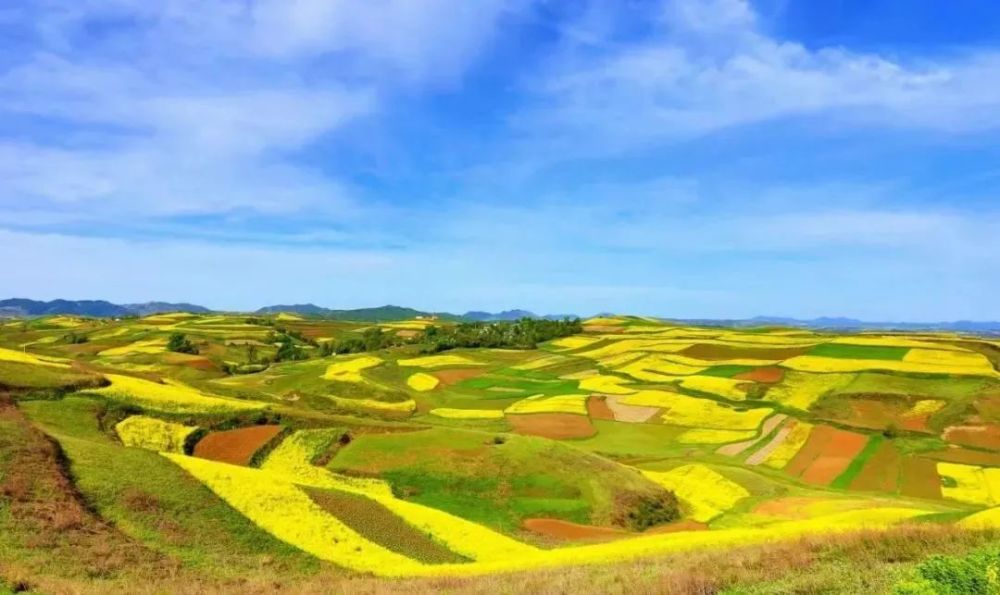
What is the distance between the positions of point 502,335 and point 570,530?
395 feet

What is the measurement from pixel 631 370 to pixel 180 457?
8350cm

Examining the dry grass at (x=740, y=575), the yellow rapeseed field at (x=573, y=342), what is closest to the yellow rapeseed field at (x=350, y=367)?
the yellow rapeseed field at (x=573, y=342)

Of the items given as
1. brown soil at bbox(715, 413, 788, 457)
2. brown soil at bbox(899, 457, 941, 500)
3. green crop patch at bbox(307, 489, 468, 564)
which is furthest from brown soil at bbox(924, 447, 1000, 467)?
green crop patch at bbox(307, 489, 468, 564)

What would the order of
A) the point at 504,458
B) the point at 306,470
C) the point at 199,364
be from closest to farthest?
the point at 306,470
the point at 504,458
the point at 199,364

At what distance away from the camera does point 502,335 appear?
15812 cm

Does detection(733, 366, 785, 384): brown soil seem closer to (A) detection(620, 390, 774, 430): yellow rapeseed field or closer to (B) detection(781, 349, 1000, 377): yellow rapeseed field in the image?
(B) detection(781, 349, 1000, 377): yellow rapeseed field

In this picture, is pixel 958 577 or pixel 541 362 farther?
pixel 541 362

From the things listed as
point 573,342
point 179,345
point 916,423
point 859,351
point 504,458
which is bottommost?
point 916,423

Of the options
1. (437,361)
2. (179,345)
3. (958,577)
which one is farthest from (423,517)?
(179,345)

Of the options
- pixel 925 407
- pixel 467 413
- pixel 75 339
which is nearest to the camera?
pixel 925 407

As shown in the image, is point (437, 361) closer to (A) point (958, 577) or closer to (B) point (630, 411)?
(B) point (630, 411)

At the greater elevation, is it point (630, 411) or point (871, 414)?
point (871, 414)

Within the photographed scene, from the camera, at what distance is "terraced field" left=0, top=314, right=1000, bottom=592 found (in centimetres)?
2692

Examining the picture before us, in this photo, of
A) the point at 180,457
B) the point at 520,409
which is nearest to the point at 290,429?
the point at 180,457
